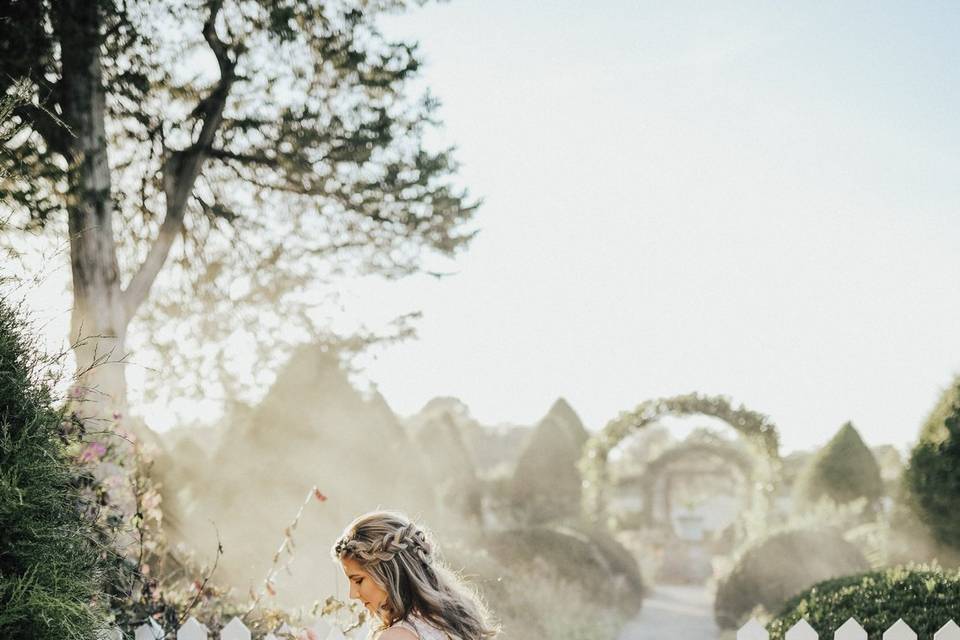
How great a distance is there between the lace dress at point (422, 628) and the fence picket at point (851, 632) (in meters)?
2.25

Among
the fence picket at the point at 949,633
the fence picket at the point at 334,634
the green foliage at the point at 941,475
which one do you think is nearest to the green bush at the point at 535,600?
the fence picket at the point at 334,634

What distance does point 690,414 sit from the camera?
14.3 meters

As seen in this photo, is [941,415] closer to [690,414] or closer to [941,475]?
[941,475]

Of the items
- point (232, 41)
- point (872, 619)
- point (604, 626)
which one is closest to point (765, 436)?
point (604, 626)

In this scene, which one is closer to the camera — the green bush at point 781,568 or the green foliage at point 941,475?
the green foliage at point 941,475

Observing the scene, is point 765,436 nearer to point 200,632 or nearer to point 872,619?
point 872,619

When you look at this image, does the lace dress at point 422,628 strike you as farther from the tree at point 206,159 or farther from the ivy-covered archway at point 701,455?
the ivy-covered archway at point 701,455

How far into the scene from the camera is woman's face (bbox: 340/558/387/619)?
2.61 metres

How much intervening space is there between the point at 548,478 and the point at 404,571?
56.9ft

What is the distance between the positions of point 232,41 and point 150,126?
1012 mm

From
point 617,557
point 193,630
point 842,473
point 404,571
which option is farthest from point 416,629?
point 842,473

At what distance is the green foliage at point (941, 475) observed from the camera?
29.9 ft

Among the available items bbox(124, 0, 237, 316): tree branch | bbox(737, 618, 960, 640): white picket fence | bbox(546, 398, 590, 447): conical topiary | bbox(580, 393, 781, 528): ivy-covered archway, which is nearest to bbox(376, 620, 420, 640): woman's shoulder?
bbox(737, 618, 960, 640): white picket fence

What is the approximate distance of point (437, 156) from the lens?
21.3 ft
